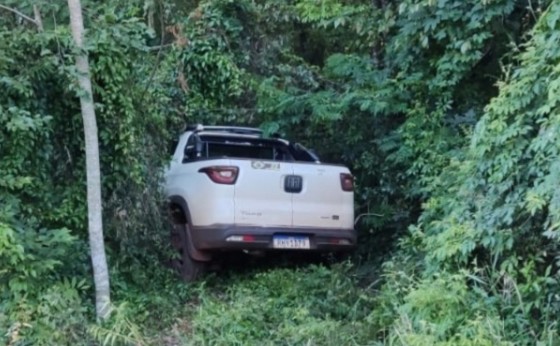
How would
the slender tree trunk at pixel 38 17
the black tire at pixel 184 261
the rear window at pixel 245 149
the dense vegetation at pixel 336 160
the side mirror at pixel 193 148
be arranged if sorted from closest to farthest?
the dense vegetation at pixel 336 160, the slender tree trunk at pixel 38 17, the black tire at pixel 184 261, the side mirror at pixel 193 148, the rear window at pixel 245 149

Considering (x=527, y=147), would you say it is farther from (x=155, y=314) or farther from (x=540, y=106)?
(x=155, y=314)

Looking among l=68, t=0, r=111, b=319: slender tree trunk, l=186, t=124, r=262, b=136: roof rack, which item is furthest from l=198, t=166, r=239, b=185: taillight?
l=68, t=0, r=111, b=319: slender tree trunk

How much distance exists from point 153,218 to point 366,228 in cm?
304

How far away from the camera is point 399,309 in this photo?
A: 214 inches

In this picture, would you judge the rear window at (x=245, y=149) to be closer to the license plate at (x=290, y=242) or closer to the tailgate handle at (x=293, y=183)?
the tailgate handle at (x=293, y=183)

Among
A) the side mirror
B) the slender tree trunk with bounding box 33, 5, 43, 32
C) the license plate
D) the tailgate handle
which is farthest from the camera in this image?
the side mirror

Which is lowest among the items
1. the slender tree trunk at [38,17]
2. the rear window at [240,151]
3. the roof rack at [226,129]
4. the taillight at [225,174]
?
the taillight at [225,174]

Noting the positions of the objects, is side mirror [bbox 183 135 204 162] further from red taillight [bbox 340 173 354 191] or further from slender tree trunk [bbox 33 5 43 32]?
slender tree trunk [bbox 33 5 43 32]

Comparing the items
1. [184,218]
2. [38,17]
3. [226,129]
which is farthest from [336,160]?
[38,17]

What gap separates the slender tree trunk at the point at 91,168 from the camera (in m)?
6.09

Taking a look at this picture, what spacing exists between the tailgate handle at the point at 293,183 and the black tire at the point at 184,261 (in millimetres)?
1158

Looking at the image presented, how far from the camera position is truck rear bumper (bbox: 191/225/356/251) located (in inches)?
281

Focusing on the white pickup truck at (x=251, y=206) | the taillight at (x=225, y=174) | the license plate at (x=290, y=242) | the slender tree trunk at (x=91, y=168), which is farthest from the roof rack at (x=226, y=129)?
the slender tree trunk at (x=91, y=168)

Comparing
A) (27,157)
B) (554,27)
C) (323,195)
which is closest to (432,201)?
(323,195)
